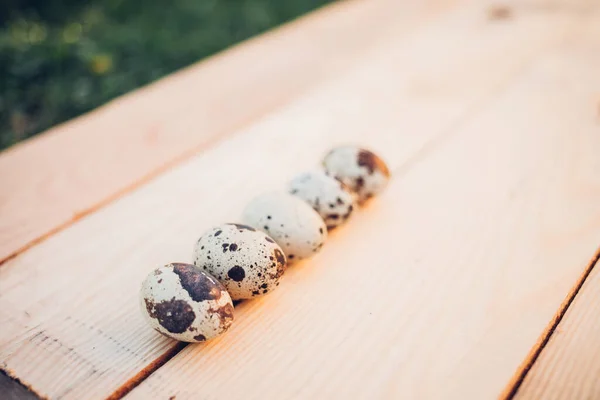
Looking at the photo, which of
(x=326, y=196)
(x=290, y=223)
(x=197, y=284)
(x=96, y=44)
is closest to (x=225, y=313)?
(x=197, y=284)

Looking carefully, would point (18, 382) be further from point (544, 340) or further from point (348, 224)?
point (544, 340)

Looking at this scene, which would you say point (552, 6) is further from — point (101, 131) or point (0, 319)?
point (0, 319)

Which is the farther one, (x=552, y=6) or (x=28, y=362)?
(x=552, y=6)

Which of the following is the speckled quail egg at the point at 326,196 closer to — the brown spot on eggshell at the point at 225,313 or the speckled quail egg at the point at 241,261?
the speckled quail egg at the point at 241,261

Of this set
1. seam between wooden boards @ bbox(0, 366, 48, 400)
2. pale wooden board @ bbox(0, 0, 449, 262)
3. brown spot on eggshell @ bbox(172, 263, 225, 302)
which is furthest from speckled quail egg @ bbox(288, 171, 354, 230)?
seam between wooden boards @ bbox(0, 366, 48, 400)

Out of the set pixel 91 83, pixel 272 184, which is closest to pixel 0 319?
pixel 272 184

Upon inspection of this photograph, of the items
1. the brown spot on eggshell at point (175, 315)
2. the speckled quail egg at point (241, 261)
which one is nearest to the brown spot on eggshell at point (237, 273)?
the speckled quail egg at point (241, 261)

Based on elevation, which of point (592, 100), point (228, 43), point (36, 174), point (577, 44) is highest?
point (577, 44)
